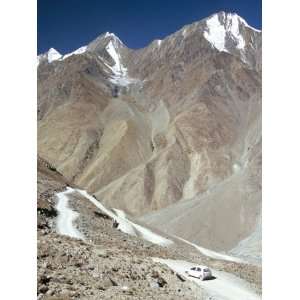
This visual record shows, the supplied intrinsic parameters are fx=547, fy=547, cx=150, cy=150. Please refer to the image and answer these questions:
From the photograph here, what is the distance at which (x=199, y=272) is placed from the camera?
8.84 m

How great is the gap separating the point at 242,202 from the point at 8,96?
38760mm

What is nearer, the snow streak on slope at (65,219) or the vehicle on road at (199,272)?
the vehicle on road at (199,272)

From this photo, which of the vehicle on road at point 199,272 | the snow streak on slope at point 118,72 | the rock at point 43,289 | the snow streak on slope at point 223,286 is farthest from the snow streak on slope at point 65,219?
the snow streak on slope at point 118,72

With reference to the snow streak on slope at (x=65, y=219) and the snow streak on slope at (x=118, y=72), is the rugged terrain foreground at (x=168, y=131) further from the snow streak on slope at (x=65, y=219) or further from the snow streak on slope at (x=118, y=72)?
the snow streak on slope at (x=65, y=219)

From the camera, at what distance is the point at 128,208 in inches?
2746

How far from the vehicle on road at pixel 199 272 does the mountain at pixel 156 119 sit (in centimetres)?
4180

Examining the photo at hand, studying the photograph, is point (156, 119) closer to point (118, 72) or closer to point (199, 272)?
point (118, 72)

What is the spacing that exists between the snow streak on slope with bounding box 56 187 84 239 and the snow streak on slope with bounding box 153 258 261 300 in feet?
10.4

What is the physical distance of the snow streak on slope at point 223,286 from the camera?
7.66 meters

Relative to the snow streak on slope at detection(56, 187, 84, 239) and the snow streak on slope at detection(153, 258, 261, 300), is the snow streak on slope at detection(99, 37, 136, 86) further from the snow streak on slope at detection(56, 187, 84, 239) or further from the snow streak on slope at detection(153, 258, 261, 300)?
the snow streak on slope at detection(153, 258, 261, 300)

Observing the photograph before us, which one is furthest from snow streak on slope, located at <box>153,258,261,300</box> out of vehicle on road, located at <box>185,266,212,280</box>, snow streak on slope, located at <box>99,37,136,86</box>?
snow streak on slope, located at <box>99,37,136,86</box>

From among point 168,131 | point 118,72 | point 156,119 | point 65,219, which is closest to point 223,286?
point 65,219

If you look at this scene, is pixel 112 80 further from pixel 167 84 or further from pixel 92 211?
pixel 92 211

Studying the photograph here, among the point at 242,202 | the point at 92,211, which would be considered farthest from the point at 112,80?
the point at 92,211
